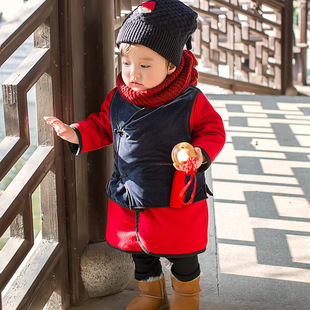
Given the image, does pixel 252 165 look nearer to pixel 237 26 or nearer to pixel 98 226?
pixel 98 226

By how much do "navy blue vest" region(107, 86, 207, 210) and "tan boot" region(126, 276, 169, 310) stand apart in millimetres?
417

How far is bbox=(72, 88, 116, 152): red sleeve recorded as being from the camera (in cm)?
200

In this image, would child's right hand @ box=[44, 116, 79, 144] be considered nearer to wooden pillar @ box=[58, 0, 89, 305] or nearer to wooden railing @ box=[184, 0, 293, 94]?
wooden pillar @ box=[58, 0, 89, 305]

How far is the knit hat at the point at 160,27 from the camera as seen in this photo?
1.79 meters

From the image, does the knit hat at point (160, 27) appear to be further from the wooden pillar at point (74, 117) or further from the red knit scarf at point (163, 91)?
the wooden pillar at point (74, 117)

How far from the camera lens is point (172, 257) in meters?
1.97

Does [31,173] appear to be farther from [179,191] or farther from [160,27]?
[160,27]

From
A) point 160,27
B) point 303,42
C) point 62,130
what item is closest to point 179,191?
point 62,130

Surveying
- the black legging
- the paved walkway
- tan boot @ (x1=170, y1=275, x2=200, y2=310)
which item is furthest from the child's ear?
the paved walkway

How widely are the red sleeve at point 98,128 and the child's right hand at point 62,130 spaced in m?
0.05

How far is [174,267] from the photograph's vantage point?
2107 millimetres

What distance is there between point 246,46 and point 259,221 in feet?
14.7

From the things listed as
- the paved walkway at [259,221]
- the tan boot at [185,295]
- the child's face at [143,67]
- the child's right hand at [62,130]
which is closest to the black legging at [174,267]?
the tan boot at [185,295]

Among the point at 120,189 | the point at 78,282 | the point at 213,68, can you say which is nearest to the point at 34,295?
the point at 78,282
